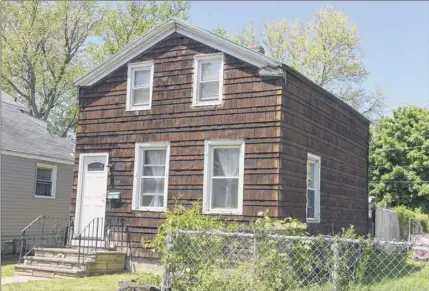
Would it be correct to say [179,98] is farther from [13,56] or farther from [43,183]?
[13,56]

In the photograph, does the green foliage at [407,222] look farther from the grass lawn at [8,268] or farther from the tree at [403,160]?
the grass lawn at [8,268]

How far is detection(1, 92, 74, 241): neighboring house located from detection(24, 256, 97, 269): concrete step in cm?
523

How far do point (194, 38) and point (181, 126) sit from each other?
2.27 metres

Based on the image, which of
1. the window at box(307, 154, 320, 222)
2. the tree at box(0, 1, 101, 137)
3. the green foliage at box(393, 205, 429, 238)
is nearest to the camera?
the window at box(307, 154, 320, 222)

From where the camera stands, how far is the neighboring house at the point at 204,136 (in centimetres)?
1115

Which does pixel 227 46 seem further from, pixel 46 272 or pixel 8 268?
pixel 8 268

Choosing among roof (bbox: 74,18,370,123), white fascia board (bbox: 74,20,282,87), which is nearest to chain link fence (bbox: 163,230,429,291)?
roof (bbox: 74,18,370,123)

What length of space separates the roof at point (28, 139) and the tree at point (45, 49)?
831 cm

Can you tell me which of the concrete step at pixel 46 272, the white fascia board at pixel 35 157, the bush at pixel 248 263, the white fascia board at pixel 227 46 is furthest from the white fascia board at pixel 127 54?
the bush at pixel 248 263

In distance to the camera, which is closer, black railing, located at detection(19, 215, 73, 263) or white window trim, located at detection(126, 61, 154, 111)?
white window trim, located at detection(126, 61, 154, 111)

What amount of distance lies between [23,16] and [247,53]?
21.9 metres

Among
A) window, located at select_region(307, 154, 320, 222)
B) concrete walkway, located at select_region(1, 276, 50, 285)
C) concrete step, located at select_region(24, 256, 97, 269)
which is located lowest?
concrete walkway, located at select_region(1, 276, 50, 285)

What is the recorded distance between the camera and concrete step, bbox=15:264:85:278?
1103cm

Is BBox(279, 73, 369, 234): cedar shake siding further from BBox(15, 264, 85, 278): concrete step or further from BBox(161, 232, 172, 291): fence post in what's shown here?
BBox(15, 264, 85, 278): concrete step
